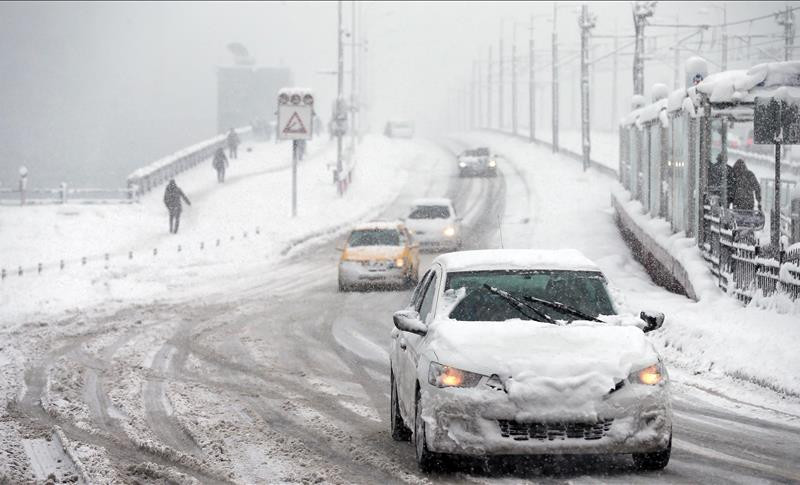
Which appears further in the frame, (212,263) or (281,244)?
(281,244)

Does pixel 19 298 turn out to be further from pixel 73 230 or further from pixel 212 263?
pixel 73 230

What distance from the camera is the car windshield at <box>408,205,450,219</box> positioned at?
35.1 m

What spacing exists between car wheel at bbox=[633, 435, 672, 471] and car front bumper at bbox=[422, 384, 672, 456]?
18 cm

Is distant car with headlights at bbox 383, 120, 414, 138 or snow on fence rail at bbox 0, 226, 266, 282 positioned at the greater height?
distant car with headlights at bbox 383, 120, 414, 138

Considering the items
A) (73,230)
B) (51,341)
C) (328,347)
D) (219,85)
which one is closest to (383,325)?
(328,347)

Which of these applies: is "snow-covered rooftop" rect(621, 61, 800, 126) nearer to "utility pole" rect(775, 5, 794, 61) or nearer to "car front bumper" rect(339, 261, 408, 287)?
"car front bumper" rect(339, 261, 408, 287)

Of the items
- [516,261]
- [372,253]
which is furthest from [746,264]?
[372,253]

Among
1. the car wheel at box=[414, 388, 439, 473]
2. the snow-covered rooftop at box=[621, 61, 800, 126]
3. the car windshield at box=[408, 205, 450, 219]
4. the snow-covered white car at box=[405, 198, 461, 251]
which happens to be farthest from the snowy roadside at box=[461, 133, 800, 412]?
the snow-covered rooftop at box=[621, 61, 800, 126]

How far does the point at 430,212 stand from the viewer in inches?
1387

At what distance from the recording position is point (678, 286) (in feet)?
75.9

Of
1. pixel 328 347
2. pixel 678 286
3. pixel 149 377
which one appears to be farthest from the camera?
pixel 678 286

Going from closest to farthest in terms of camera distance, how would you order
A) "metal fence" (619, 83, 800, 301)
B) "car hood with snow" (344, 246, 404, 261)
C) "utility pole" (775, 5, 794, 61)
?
"metal fence" (619, 83, 800, 301) < "car hood with snow" (344, 246, 404, 261) < "utility pole" (775, 5, 794, 61)

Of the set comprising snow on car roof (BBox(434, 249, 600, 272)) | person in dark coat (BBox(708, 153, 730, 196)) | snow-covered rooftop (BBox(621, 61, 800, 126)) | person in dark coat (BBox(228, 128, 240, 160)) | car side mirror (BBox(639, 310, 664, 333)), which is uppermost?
snow-covered rooftop (BBox(621, 61, 800, 126))

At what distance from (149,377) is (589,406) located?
24.0 ft
